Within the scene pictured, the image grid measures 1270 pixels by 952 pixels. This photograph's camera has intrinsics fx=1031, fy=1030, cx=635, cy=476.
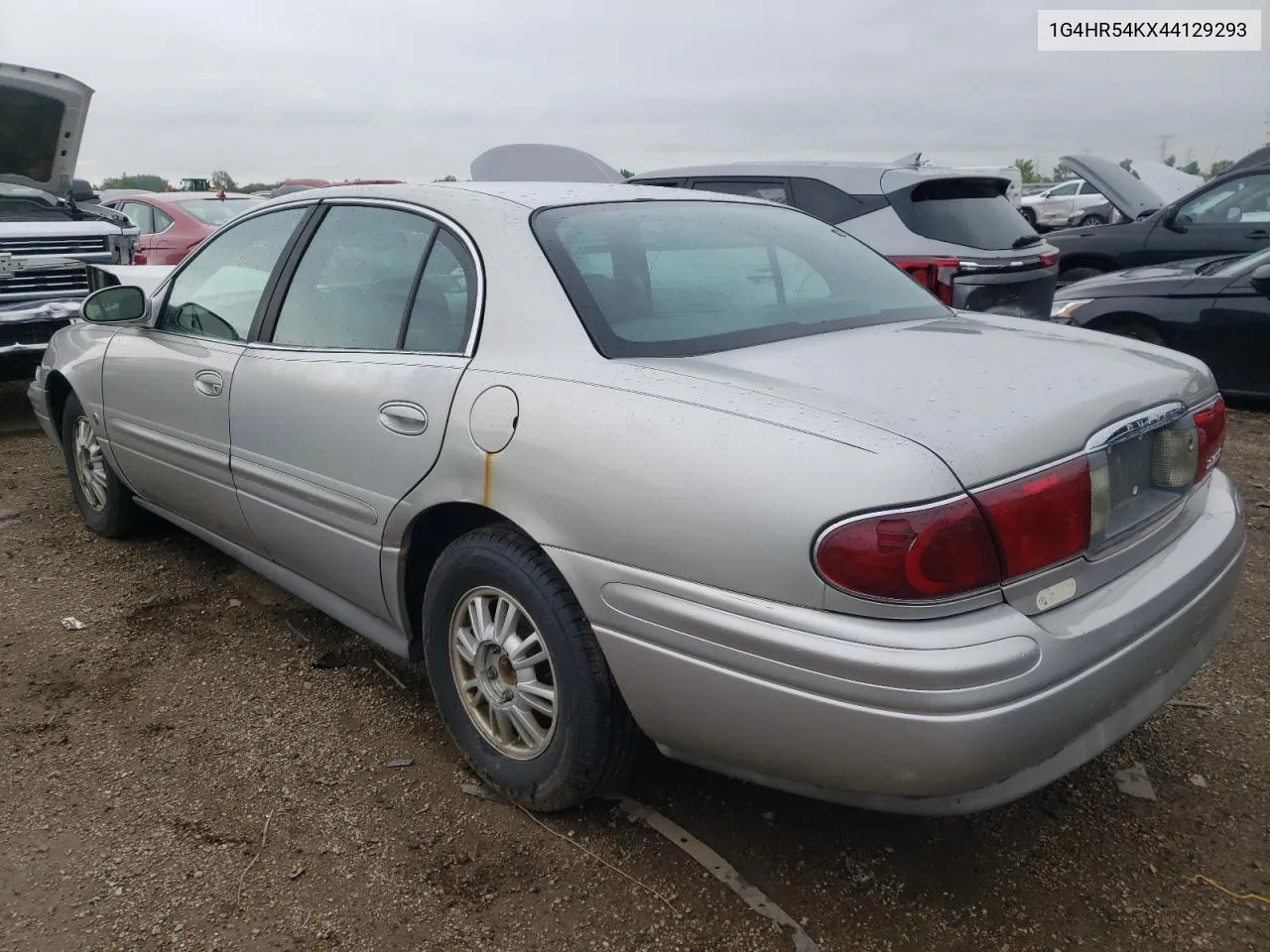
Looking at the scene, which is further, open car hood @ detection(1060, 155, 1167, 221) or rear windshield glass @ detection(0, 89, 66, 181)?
open car hood @ detection(1060, 155, 1167, 221)

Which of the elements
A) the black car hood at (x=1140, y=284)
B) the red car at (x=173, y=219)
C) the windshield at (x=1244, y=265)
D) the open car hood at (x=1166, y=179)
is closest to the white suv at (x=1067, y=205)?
the open car hood at (x=1166, y=179)

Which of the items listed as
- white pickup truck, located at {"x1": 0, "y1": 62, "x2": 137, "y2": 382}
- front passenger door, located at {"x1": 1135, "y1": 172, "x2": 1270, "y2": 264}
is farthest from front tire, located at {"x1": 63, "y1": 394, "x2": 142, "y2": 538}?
front passenger door, located at {"x1": 1135, "y1": 172, "x2": 1270, "y2": 264}

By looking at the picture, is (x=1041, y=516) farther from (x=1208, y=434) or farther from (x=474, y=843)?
(x=474, y=843)

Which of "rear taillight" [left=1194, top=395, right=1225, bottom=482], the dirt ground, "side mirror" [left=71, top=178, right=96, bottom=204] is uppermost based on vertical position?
"side mirror" [left=71, top=178, right=96, bottom=204]

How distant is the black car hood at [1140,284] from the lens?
6.66 metres

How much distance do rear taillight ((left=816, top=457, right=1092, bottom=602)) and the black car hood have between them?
561 cm

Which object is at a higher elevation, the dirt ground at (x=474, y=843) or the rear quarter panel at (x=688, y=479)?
the rear quarter panel at (x=688, y=479)

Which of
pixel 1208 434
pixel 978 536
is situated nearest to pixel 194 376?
pixel 978 536

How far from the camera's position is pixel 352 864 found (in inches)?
92.3

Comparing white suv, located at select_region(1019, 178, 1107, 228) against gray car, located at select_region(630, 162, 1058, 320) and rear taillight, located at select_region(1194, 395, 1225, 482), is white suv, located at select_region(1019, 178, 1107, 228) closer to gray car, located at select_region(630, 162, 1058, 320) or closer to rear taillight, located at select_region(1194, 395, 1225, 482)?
gray car, located at select_region(630, 162, 1058, 320)

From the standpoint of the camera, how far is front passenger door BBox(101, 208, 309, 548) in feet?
10.9

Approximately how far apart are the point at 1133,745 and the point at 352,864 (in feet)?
6.73

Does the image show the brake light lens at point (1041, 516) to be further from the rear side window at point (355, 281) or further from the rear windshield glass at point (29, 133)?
the rear windshield glass at point (29, 133)

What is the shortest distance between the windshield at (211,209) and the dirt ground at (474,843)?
26.7ft
